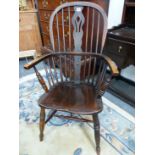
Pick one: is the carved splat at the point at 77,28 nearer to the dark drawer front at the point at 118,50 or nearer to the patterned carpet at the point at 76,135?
the dark drawer front at the point at 118,50

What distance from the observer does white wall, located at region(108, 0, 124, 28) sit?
5.93ft

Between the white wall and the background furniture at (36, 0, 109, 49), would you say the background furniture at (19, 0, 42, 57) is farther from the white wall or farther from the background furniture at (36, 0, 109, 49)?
the white wall

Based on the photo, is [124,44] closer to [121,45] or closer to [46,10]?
[121,45]

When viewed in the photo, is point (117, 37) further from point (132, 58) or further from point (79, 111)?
point (79, 111)

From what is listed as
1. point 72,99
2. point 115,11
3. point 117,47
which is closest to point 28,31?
point 115,11

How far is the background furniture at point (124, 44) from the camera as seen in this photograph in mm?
1485

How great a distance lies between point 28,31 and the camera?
2.60 meters

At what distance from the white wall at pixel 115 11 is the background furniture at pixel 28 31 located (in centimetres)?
133

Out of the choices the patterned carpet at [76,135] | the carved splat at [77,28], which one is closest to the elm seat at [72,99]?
the carved splat at [77,28]
